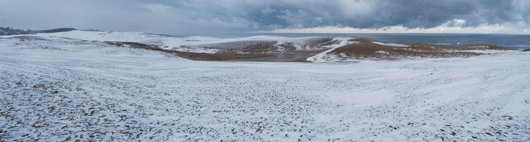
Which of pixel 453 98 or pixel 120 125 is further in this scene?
pixel 453 98

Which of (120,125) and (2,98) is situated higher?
(2,98)

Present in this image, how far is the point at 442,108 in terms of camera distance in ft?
41.2

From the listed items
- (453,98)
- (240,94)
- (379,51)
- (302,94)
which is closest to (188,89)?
(240,94)

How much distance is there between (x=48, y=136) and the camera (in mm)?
7984

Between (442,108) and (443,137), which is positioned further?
(442,108)

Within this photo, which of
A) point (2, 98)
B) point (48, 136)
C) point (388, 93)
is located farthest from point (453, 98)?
point (2, 98)

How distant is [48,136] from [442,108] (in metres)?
19.6

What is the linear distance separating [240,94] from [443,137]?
13635 mm

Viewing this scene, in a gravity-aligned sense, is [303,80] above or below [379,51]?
below

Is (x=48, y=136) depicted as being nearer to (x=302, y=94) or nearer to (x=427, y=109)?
(x=302, y=94)

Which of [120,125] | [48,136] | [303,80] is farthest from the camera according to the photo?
[303,80]

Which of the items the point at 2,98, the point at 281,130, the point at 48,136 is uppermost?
the point at 2,98

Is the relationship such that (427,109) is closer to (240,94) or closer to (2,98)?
(240,94)

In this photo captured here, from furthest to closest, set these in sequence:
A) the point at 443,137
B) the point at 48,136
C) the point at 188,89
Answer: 1. the point at 188,89
2. the point at 443,137
3. the point at 48,136
